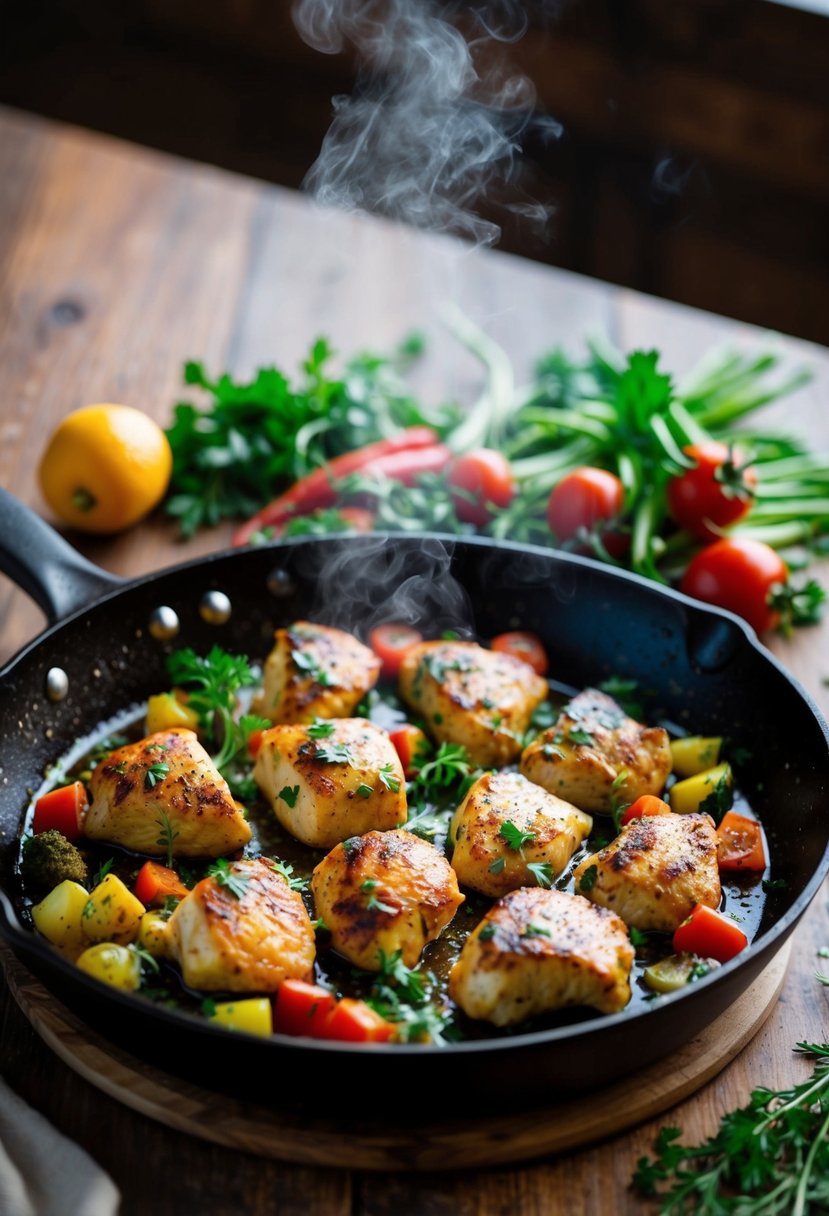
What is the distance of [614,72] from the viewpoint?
4.14 m

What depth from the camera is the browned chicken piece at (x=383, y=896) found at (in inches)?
115

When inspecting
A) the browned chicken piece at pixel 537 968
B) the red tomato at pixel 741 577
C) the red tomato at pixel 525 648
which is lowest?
the browned chicken piece at pixel 537 968

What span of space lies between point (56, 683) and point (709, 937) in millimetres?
1883

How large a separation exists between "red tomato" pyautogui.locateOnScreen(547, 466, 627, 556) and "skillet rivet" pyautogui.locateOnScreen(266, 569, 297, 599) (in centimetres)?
106

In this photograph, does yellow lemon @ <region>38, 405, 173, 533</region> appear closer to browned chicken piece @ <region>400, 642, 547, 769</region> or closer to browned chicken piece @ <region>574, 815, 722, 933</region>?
browned chicken piece @ <region>400, 642, 547, 769</region>

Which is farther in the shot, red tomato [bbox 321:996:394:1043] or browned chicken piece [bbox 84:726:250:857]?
browned chicken piece [bbox 84:726:250:857]

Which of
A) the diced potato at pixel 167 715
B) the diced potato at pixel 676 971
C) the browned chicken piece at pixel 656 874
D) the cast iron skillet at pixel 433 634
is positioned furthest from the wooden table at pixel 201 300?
the diced potato at pixel 676 971

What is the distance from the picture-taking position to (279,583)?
4.07m

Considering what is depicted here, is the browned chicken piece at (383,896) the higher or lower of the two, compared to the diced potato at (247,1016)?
higher

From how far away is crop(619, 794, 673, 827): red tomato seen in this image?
3.39 m

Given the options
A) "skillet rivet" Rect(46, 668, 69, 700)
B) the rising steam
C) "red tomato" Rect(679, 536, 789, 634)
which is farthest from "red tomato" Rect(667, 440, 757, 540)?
"skillet rivet" Rect(46, 668, 69, 700)

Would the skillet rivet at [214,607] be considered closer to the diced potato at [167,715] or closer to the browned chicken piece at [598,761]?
the diced potato at [167,715]

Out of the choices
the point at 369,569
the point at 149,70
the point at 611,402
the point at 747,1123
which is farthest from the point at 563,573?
the point at 149,70

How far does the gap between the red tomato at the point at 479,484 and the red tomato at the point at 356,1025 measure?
2.28m
